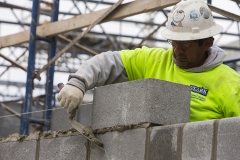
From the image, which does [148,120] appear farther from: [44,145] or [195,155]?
[44,145]

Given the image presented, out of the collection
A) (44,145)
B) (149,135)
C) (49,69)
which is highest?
(149,135)

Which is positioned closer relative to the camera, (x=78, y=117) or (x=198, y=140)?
(x=198, y=140)

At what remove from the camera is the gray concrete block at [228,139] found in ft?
10.5

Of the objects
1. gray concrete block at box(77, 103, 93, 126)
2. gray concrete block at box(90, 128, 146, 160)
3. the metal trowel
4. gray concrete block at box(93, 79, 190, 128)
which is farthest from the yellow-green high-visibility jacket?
gray concrete block at box(77, 103, 93, 126)

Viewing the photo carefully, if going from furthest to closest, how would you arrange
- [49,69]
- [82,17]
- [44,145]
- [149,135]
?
[49,69] → [82,17] → [44,145] → [149,135]

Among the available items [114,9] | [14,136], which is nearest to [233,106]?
[14,136]

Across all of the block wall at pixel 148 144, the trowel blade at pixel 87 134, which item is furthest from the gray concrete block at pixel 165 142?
the trowel blade at pixel 87 134

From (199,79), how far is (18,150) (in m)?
1.46

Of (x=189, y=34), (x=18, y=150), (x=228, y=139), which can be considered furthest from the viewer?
(x=18, y=150)

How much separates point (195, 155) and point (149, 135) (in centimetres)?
40

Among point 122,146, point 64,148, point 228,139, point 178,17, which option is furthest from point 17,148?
point 228,139

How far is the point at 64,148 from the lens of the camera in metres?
4.36

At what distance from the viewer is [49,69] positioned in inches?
374

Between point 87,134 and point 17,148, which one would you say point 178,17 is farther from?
point 17,148
